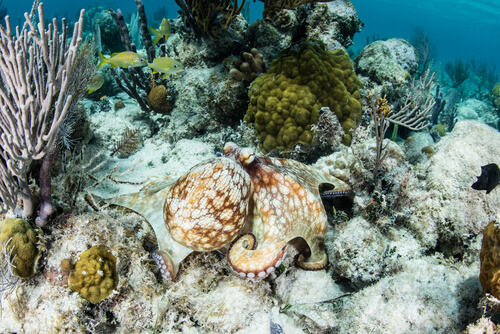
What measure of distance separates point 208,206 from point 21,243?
6.14 feet

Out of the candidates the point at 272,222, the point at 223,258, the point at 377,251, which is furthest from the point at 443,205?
the point at 223,258

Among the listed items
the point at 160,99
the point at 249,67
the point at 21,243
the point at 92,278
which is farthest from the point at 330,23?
the point at 21,243

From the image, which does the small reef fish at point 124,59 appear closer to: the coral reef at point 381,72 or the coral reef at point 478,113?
the coral reef at point 381,72

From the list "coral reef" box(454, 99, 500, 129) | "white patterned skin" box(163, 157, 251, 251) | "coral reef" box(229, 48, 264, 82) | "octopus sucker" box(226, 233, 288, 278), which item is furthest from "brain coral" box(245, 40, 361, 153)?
"coral reef" box(454, 99, 500, 129)

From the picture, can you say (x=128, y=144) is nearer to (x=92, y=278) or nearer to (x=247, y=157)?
(x=92, y=278)

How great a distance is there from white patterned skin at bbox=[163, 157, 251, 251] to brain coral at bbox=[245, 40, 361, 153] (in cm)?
236

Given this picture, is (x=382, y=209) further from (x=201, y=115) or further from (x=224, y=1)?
(x=224, y=1)

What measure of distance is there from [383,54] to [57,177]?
6.84 meters

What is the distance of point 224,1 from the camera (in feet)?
18.4

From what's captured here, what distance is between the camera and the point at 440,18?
9375cm

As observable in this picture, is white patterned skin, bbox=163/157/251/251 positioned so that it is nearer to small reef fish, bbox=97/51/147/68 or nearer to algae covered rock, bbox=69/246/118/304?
algae covered rock, bbox=69/246/118/304

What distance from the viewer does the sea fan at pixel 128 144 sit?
5046mm

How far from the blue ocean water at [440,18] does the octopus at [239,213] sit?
82470 mm

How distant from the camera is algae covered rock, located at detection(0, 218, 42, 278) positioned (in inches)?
95.0
